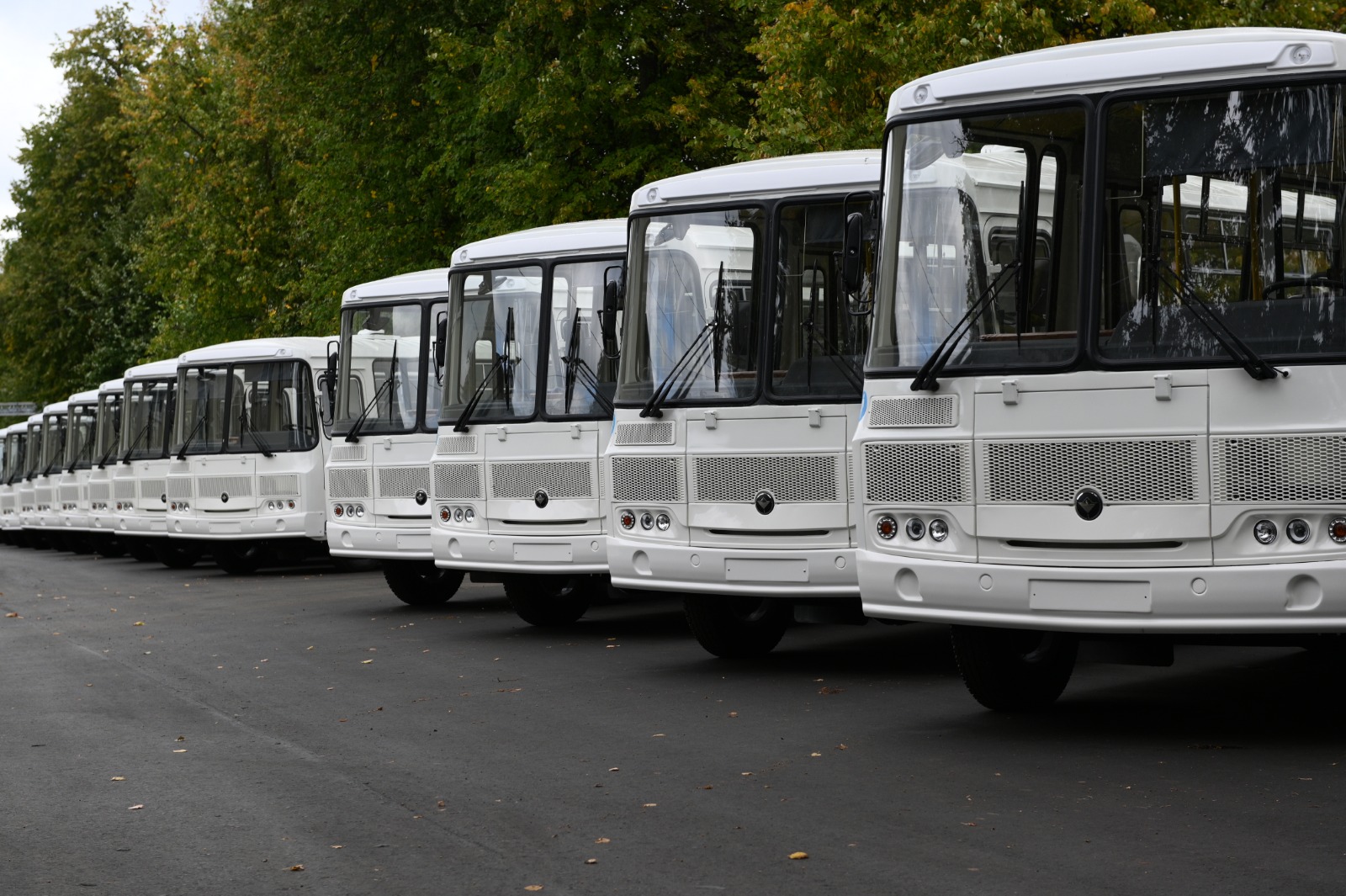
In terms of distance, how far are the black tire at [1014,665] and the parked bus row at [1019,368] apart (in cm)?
2

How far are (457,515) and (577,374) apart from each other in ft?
5.46

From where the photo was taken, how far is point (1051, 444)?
29.7 feet

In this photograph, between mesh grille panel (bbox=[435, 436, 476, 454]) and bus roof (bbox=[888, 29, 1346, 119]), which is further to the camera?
mesh grille panel (bbox=[435, 436, 476, 454])

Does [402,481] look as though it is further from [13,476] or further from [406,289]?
[13,476]

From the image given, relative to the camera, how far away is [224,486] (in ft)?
87.3

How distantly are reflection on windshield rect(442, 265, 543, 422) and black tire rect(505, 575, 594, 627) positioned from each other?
5.11ft

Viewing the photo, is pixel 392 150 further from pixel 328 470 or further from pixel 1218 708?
pixel 1218 708

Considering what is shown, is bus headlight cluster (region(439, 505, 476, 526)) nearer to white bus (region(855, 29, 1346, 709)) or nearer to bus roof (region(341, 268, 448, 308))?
bus roof (region(341, 268, 448, 308))

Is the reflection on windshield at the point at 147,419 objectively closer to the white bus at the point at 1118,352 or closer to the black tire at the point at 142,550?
the black tire at the point at 142,550

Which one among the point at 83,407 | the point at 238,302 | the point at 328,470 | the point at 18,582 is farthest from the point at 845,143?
the point at 238,302

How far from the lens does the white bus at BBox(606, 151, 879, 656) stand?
1200 centimetres

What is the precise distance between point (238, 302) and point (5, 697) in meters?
36.0

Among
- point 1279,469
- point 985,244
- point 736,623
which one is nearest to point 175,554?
point 736,623

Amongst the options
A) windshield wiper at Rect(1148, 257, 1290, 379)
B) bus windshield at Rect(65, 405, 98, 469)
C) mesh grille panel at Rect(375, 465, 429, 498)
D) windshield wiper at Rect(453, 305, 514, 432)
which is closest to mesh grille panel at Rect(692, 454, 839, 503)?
windshield wiper at Rect(1148, 257, 1290, 379)
